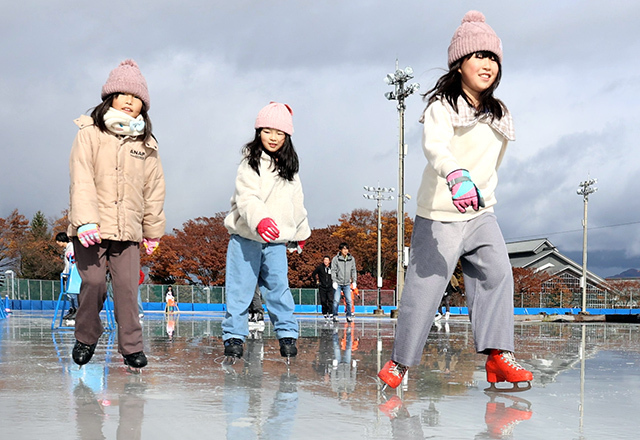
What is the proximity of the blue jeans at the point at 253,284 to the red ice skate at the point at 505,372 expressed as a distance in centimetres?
184

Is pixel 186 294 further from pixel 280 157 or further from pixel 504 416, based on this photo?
pixel 504 416

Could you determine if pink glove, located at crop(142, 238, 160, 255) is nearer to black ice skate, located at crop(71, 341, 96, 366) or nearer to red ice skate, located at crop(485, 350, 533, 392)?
black ice skate, located at crop(71, 341, 96, 366)

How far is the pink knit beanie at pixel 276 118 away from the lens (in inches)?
210

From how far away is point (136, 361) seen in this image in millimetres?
4180

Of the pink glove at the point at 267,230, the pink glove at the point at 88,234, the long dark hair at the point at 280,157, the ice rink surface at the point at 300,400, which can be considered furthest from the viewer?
the long dark hair at the point at 280,157

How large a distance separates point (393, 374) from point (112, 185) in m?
2.10

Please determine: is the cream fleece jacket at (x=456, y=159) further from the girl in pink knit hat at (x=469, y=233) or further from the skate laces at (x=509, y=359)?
the skate laces at (x=509, y=359)

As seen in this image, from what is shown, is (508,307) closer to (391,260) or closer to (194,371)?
(194,371)

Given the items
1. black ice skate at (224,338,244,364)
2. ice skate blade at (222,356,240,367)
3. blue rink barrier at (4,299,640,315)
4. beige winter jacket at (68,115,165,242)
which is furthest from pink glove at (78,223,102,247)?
blue rink barrier at (4,299,640,315)

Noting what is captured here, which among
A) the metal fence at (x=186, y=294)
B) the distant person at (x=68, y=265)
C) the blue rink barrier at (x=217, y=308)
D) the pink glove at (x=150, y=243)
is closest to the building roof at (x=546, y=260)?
the blue rink barrier at (x=217, y=308)

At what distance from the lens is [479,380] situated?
4.09 metres

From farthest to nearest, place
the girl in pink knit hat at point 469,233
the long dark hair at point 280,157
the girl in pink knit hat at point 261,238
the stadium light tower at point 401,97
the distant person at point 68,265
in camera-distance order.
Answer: the stadium light tower at point 401,97 < the distant person at point 68,265 < the long dark hair at point 280,157 < the girl in pink knit hat at point 261,238 < the girl in pink knit hat at point 469,233

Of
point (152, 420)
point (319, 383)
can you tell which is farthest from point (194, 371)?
point (152, 420)

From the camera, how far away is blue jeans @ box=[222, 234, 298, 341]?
5.19 m
